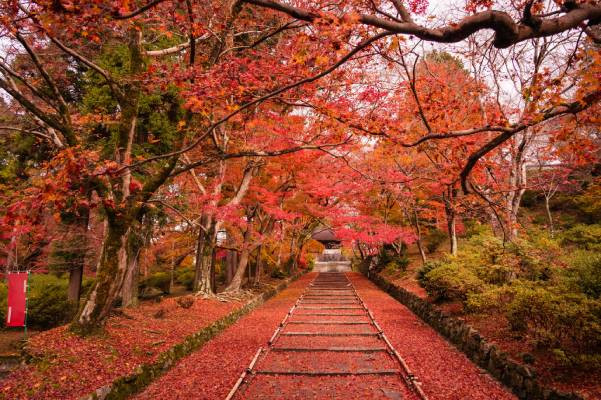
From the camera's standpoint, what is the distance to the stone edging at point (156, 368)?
5152mm

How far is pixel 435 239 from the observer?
2358 cm

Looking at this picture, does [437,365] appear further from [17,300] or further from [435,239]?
[435,239]

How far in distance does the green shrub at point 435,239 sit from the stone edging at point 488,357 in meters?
12.2

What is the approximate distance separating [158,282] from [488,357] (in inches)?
819

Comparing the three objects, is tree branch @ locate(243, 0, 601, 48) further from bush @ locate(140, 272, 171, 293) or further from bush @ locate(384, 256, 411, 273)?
bush @ locate(140, 272, 171, 293)

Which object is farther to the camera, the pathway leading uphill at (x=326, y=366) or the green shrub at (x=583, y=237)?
the green shrub at (x=583, y=237)

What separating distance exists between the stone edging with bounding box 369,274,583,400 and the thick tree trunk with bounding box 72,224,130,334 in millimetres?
7273

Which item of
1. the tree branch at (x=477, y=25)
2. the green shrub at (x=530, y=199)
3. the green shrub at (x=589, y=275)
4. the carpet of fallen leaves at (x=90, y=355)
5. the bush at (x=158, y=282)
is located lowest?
the bush at (x=158, y=282)

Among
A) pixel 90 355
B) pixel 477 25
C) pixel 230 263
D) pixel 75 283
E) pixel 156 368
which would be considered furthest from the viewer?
pixel 230 263

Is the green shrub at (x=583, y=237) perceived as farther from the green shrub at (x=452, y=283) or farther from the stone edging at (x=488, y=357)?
the stone edging at (x=488, y=357)

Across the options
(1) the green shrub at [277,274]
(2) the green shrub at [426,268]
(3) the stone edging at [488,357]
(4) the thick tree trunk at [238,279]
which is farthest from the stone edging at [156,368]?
(1) the green shrub at [277,274]

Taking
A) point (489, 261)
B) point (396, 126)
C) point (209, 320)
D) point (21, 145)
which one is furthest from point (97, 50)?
point (489, 261)

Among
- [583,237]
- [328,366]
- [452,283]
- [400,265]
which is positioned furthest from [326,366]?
[400,265]

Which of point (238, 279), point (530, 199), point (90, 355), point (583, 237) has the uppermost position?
point (530, 199)
